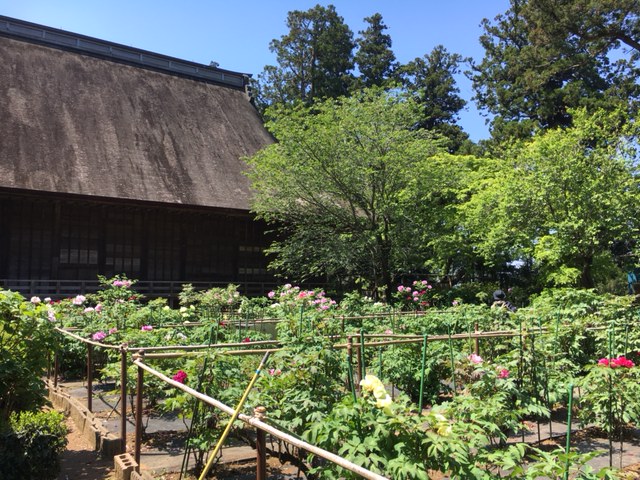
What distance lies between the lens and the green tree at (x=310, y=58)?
34.9 meters

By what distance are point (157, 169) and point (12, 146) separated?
391cm

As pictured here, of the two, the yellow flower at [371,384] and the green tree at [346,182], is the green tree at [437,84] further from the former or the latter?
the yellow flower at [371,384]

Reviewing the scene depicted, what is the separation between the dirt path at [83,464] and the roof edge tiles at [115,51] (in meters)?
18.3

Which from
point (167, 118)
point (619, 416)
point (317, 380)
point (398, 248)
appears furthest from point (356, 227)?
point (317, 380)

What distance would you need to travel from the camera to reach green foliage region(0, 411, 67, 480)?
3686mm

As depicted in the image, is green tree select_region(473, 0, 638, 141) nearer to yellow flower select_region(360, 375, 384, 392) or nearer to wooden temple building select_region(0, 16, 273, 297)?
wooden temple building select_region(0, 16, 273, 297)

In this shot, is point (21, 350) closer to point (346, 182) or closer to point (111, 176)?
point (346, 182)

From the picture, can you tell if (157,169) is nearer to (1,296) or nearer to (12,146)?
(12,146)

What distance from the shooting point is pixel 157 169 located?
52.6 ft

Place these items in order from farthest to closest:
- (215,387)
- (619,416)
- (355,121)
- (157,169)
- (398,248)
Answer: (157,169), (398,248), (355,121), (619,416), (215,387)

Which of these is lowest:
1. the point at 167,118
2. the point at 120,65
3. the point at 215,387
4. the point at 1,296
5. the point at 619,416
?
the point at 619,416

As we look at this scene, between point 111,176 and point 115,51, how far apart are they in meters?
8.13

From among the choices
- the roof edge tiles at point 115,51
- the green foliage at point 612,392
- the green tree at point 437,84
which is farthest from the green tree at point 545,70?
the green foliage at point 612,392

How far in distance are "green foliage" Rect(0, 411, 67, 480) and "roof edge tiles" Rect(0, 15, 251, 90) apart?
18714 mm
